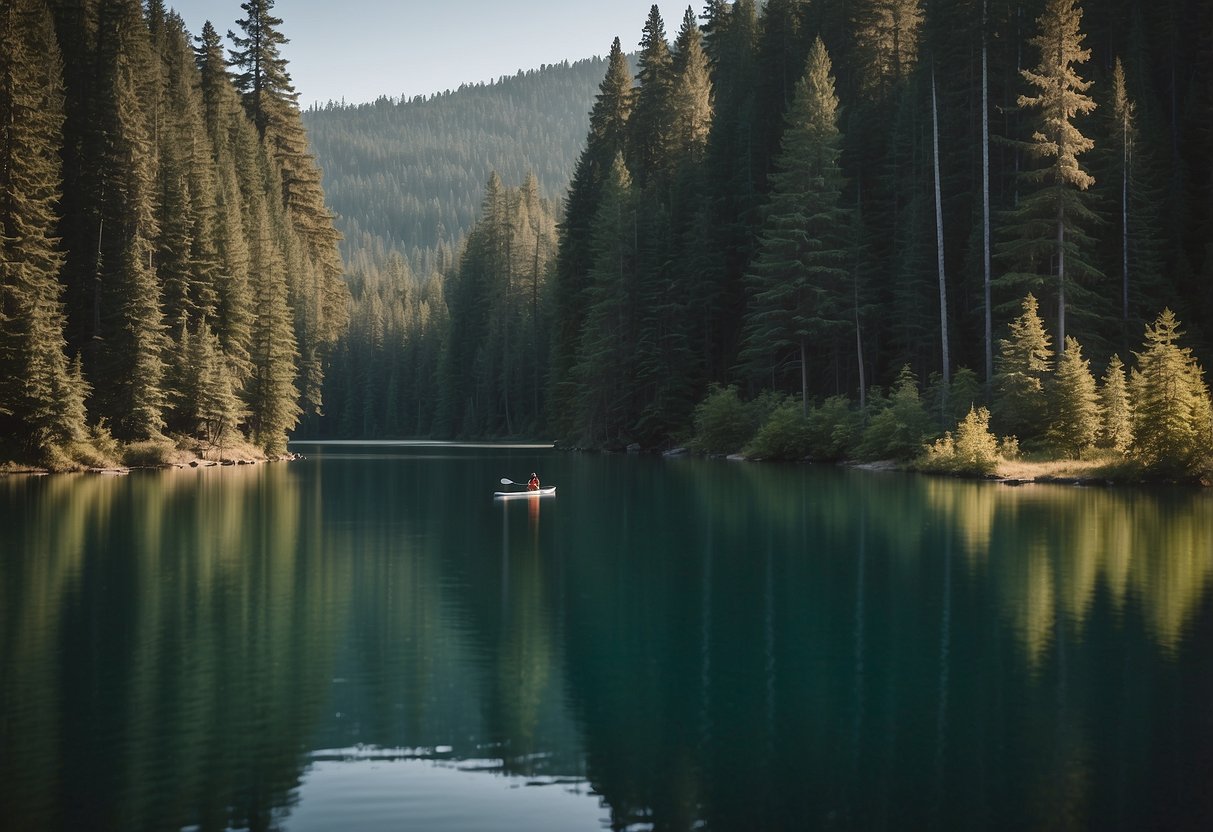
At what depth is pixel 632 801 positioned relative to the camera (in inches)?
328

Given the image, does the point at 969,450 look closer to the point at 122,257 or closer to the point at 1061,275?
the point at 1061,275

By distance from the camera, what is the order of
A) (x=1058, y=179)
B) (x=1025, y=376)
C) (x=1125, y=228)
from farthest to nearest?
(x=1125, y=228), (x=1058, y=179), (x=1025, y=376)

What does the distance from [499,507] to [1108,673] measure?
22.2 meters

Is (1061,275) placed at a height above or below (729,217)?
below

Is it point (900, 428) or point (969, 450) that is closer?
point (969, 450)

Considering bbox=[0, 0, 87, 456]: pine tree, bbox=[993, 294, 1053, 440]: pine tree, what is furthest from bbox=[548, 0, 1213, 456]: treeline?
bbox=[0, 0, 87, 456]: pine tree

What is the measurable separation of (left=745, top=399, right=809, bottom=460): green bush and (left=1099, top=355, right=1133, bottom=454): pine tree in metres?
17.1

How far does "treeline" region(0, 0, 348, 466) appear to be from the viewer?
45.2m

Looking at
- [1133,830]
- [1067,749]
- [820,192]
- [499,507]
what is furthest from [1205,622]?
[820,192]

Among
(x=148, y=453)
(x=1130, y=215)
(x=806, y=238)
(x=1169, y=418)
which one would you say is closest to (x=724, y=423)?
(x=806, y=238)

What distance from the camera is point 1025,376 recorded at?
44.3 m

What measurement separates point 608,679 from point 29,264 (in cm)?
4210

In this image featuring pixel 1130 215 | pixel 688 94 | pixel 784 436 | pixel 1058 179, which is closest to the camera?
pixel 1058 179

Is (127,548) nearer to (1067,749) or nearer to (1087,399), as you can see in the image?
(1067,749)
